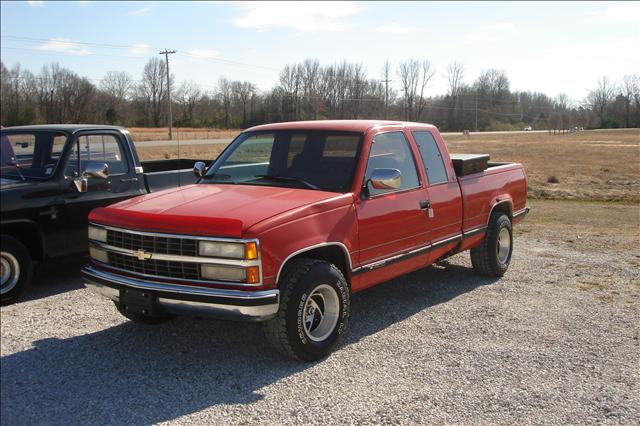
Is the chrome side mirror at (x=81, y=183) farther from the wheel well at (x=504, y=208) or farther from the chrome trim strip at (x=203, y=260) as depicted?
the wheel well at (x=504, y=208)

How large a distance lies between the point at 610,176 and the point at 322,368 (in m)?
19.5

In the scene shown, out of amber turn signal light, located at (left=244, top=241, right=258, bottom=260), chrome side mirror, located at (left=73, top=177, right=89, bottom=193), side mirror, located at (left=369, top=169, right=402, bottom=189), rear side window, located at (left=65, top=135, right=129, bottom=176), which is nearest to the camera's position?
amber turn signal light, located at (left=244, top=241, right=258, bottom=260)

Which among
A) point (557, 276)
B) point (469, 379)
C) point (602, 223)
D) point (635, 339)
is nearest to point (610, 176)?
point (602, 223)

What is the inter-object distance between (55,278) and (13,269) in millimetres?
1395

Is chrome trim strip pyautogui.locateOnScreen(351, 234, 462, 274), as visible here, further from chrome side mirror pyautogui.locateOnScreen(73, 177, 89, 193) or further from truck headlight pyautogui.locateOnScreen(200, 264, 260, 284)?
chrome side mirror pyautogui.locateOnScreen(73, 177, 89, 193)

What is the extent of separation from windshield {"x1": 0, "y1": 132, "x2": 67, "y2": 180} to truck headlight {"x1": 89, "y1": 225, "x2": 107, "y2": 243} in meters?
2.21

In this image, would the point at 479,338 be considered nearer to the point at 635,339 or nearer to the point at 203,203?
the point at 635,339

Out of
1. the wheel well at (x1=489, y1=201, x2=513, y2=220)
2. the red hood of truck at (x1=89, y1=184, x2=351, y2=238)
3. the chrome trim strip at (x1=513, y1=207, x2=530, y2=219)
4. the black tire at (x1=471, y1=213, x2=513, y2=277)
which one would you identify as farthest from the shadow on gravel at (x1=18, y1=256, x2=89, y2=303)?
the chrome trim strip at (x1=513, y1=207, x2=530, y2=219)

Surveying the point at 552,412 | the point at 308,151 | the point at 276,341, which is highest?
the point at 308,151

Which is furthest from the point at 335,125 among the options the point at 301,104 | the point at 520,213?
the point at 301,104

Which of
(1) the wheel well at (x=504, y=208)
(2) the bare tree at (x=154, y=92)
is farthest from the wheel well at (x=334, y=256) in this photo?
(2) the bare tree at (x=154, y=92)

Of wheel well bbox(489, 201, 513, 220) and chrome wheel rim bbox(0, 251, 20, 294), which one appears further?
wheel well bbox(489, 201, 513, 220)

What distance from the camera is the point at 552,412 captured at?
13.1 ft

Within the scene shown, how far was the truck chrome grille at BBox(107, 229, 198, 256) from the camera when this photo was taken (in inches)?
173
